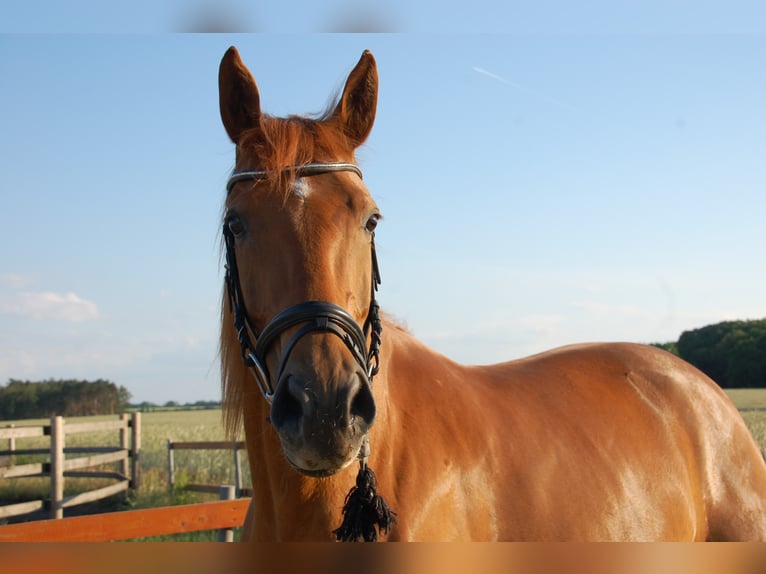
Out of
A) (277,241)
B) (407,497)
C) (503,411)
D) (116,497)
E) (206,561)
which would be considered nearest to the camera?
(206,561)

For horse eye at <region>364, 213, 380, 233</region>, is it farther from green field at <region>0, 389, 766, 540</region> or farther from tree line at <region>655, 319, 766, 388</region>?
tree line at <region>655, 319, 766, 388</region>

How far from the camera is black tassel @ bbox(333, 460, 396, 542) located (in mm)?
2367

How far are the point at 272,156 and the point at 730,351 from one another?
18.7 m

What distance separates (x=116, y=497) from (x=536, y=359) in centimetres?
1413

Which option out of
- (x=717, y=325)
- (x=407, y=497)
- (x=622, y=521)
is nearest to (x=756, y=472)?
(x=622, y=521)

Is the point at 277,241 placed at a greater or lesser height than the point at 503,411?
greater

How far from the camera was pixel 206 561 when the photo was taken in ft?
2.42

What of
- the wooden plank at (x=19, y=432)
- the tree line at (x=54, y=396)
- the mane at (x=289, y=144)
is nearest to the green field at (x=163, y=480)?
the wooden plank at (x=19, y=432)

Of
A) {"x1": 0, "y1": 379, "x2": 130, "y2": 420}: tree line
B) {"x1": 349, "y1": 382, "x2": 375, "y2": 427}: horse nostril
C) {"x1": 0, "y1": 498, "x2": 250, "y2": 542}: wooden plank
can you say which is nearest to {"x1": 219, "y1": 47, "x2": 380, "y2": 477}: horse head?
{"x1": 349, "y1": 382, "x2": 375, "y2": 427}: horse nostril

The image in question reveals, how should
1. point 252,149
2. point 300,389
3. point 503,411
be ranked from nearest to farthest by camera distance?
point 300,389 → point 252,149 → point 503,411

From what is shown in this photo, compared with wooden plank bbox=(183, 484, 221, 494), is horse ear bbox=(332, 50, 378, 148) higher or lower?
higher

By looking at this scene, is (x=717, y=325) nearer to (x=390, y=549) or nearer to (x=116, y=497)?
(x=116, y=497)

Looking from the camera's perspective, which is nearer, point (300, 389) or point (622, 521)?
point (300, 389)

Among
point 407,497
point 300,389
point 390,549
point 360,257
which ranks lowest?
point 407,497
